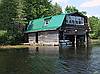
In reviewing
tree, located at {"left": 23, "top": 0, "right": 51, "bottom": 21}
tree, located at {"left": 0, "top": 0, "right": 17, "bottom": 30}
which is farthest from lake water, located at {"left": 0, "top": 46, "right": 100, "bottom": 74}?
tree, located at {"left": 23, "top": 0, "right": 51, "bottom": 21}

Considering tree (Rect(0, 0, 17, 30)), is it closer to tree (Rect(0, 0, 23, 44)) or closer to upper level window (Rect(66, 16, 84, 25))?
tree (Rect(0, 0, 23, 44))

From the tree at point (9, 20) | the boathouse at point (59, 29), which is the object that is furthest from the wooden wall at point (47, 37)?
the tree at point (9, 20)

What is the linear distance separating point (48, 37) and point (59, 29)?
4389 millimetres

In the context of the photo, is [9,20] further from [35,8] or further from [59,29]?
[35,8]

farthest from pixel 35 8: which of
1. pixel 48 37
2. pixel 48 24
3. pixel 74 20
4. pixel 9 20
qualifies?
pixel 74 20

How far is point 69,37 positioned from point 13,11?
1390 cm

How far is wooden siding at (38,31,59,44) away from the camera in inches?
1956

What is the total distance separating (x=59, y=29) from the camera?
48.2 meters

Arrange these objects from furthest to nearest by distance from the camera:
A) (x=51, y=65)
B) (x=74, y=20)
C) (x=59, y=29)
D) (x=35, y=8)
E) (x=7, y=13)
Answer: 1. (x=35, y=8)
2. (x=7, y=13)
3. (x=74, y=20)
4. (x=59, y=29)
5. (x=51, y=65)

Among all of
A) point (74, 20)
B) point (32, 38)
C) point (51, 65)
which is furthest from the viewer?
point (32, 38)

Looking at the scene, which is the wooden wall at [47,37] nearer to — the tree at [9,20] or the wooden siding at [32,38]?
the wooden siding at [32,38]

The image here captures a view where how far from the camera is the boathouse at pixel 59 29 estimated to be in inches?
1945

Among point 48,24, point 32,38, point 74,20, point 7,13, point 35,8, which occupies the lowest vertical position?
point 32,38

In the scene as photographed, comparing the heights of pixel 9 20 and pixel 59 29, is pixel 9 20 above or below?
above
